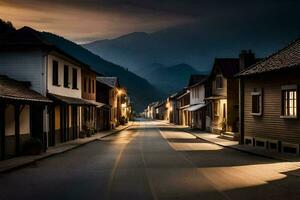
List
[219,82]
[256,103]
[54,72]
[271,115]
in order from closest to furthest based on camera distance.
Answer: [271,115]
[256,103]
[54,72]
[219,82]

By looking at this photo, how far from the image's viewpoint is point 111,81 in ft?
260

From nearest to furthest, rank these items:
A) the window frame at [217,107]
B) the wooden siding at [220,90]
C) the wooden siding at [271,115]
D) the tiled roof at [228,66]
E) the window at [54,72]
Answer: the wooden siding at [271,115], the window at [54,72], the tiled roof at [228,66], the wooden siding at [220,90], the window frame at [217,107]

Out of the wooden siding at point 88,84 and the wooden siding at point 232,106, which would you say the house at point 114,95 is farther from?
the wooden siding at point 232,106

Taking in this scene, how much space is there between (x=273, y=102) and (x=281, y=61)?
2366mm

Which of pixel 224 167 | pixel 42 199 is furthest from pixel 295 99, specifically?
pixel 42 199

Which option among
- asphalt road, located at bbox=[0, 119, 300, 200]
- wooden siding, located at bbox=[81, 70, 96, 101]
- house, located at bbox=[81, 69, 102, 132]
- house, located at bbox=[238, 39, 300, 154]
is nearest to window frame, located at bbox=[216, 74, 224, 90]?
house, located at bbox=[81, 69, 102, 132]

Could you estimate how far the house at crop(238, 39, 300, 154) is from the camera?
84.0 feet

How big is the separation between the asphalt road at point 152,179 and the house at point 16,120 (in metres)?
1.99

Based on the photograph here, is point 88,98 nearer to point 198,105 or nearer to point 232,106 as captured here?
point 232,106

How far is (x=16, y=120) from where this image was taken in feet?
75.7

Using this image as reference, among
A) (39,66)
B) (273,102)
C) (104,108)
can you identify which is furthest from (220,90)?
(39,66)

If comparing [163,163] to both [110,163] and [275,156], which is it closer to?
[110,163]

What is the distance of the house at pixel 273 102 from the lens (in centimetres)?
2561

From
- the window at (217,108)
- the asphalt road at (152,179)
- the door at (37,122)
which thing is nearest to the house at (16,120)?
the door at (37,122)
